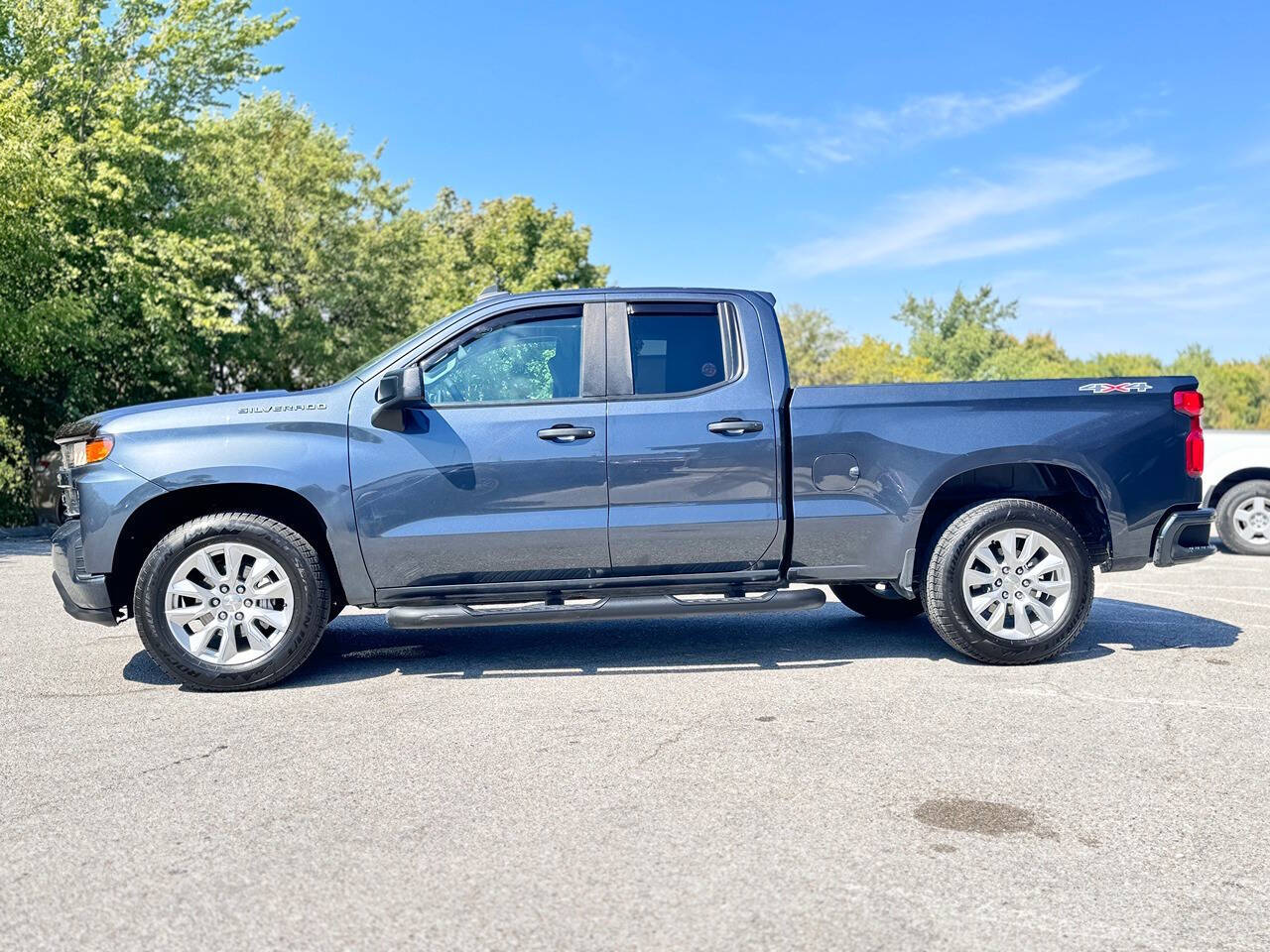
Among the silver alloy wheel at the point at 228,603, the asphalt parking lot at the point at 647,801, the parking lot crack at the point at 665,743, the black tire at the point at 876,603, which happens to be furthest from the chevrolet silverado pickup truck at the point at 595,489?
the black tire at the point at 876,603

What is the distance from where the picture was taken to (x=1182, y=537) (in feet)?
20.5

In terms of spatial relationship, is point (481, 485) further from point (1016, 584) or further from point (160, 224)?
point (160, 224)

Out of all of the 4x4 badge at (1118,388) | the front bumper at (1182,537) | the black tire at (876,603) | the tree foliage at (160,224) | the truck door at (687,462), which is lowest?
the black tire at (876,603)

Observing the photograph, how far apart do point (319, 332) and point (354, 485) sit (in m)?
25.8

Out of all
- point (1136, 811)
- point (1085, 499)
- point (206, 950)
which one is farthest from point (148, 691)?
point (1085, 499)

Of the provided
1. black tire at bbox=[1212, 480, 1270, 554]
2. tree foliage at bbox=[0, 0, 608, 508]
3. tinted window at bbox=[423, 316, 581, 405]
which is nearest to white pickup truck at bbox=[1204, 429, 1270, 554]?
black tire at bbox=[1212, 480, 1270, 554]

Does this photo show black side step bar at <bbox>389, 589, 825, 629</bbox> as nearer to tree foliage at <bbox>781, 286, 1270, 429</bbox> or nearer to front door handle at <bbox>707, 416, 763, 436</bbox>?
front door handle at <bbox>707, 416, 763, 436</bbox>

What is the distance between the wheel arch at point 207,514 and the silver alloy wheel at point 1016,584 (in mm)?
3408

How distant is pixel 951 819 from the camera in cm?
373

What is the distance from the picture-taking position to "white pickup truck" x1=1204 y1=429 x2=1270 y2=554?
12.2 metres

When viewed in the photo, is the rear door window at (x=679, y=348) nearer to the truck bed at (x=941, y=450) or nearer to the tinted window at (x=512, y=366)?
the tinted window at (x=512, y=366)

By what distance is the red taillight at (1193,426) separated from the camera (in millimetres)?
6191

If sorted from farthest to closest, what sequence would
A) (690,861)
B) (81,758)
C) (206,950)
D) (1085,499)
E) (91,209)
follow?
(91,209) → (1085,499) → (81,758) → (690,861) → (206,950)

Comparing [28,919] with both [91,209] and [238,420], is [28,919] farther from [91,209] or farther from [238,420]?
[91,209]
